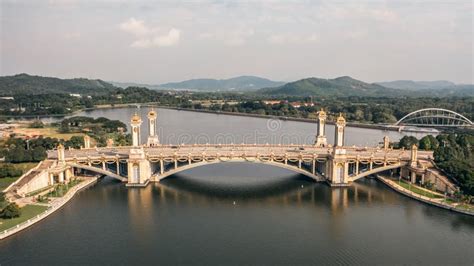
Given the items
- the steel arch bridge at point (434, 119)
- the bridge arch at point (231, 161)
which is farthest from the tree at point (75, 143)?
the steel arch bridge at point (434, 119)

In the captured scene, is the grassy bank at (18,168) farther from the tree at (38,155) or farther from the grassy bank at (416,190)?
the grassy bank at (416,190)

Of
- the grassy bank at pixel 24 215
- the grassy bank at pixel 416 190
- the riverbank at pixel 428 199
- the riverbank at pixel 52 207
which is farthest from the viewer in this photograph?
the grassy bank at pixel 416 190

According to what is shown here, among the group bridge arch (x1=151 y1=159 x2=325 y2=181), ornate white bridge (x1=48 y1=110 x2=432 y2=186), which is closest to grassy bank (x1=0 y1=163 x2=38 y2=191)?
ornate white bridge (x1=48 y1=110 x2=432 y2=186)

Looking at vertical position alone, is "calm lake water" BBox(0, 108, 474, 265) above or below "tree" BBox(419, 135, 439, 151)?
below

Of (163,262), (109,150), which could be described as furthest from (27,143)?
(163,262)

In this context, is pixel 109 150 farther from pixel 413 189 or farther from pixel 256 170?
pixel 413 189

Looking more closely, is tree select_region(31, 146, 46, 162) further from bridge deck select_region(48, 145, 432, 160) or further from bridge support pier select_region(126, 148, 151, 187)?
bridge support pier select_region(126, 148, 151, 187)
